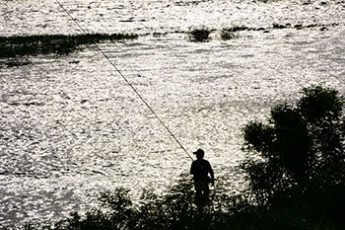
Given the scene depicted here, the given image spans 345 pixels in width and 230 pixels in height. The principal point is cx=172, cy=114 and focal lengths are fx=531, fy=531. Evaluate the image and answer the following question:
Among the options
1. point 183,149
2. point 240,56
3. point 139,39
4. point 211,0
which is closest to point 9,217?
point 183,149

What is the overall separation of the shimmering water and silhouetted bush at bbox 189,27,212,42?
2.17 feet

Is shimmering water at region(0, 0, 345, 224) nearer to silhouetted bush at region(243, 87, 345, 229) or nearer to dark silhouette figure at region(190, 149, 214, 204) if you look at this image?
silhouetted bush at region(243, 87, 345, 229)

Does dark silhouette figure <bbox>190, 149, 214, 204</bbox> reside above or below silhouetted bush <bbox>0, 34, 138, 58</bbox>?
above

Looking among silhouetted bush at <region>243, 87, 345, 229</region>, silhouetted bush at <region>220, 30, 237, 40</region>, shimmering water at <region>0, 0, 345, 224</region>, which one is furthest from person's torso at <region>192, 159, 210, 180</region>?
silhouetted bush at <region>220, 30, 237, 40</region>

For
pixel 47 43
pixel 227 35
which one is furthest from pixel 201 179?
pixel 227 35

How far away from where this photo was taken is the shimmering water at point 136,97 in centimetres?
1830

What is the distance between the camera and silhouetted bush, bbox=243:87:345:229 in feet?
45.5

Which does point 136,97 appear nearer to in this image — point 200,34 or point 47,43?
point 47,43

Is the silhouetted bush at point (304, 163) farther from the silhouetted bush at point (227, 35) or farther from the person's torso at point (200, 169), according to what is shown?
the silhouetted bush at point (227, 35)

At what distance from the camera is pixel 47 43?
38812 millimetres

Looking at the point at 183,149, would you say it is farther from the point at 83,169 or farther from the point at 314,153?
the point at 314,153

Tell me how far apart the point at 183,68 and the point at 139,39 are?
923cm

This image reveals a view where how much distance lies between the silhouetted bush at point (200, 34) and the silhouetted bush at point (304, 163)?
21501 mm

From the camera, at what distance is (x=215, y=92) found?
2800cm
